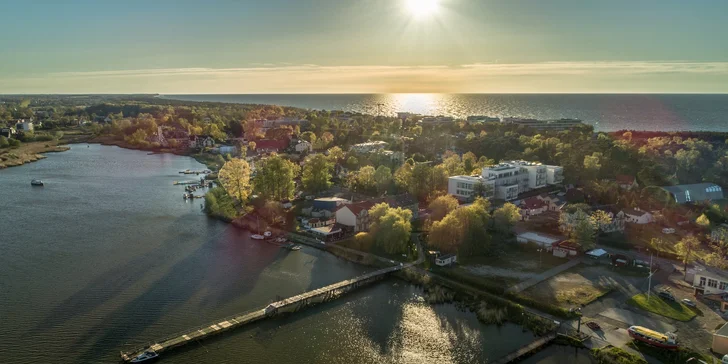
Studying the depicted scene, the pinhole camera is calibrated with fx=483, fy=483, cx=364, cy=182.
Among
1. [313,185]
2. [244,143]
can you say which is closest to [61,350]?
[313,185]

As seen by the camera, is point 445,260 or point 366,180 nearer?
point 445,260

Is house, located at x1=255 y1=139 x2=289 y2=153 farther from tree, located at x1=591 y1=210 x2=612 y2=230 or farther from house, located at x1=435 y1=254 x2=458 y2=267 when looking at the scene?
tree, located at x1=591 y1=210 x2=612 y2=230

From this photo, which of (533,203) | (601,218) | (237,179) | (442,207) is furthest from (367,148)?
(601,218)

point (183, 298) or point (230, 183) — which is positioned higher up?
point (230, 183)

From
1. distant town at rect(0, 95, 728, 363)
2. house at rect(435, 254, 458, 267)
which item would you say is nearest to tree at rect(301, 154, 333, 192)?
distant town at rect(0, 95, 728, 363)

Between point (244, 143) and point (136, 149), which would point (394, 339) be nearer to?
point (244, 143)

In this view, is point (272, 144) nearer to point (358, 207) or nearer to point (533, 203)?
point (358, 207)
